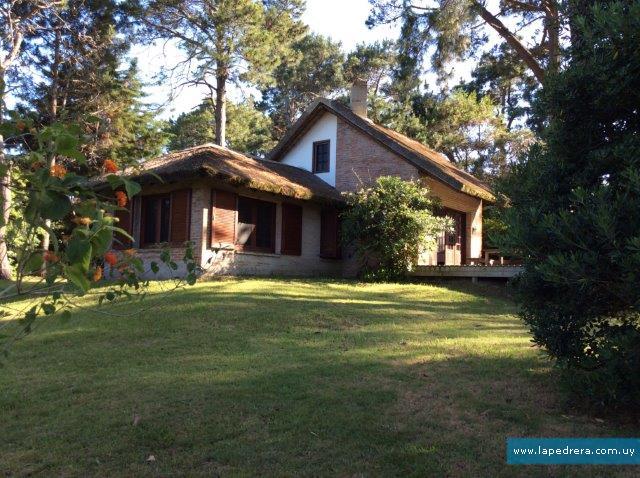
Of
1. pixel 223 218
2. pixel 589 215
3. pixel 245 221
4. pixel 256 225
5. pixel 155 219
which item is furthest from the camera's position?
pixel 256 225

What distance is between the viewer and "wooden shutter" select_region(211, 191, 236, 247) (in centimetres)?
1562

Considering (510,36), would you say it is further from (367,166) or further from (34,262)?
(34,262)

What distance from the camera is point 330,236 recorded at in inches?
744

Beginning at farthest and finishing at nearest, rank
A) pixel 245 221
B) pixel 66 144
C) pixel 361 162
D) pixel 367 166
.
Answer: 1. pixel 361 162
2. pixel 367 166
3. pixel 245 221
4. pixel 66 144

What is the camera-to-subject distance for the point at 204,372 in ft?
21.6

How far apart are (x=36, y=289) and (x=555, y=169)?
13.8 ft

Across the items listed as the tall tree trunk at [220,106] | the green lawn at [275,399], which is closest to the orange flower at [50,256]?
the green lawn at [275,399]

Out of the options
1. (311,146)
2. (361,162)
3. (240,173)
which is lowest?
(240,173)

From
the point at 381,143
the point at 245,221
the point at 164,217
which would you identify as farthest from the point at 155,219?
the point at 381,143

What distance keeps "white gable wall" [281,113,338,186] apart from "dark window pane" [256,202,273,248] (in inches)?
135

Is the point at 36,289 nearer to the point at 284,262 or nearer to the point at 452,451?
the point at 452,451

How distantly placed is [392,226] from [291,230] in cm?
348

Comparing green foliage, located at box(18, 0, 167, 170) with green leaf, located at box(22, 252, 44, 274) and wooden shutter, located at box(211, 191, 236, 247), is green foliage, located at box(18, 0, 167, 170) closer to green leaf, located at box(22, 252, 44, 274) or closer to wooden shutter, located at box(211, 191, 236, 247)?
Answer: wooden shutter, located at box(211, 191, 236, 247)

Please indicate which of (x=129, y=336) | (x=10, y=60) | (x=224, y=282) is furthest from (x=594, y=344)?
(x=10, y=60)
